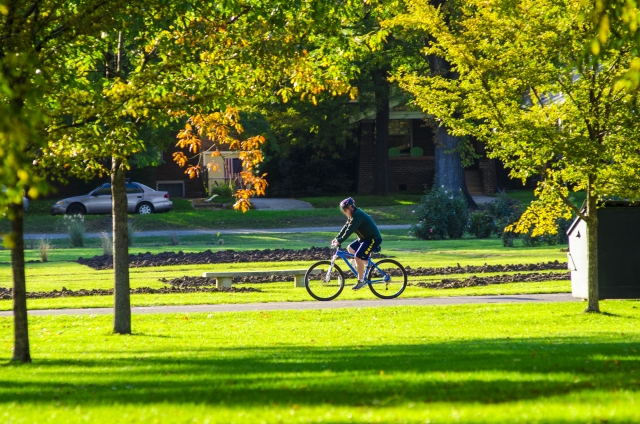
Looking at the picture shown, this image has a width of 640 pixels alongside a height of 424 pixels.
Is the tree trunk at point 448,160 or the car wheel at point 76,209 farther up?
the tree trunk at point 448,160

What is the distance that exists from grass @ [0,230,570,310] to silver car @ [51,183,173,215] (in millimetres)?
8403

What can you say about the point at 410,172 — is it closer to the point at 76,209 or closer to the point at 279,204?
the point at 279,204

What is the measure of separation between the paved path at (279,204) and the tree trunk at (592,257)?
90.7ft

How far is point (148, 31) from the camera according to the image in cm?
1049

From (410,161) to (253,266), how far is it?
27280 mm

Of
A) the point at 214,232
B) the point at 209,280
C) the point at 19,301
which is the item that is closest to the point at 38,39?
the point at 19,301

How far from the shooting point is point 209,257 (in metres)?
24.2

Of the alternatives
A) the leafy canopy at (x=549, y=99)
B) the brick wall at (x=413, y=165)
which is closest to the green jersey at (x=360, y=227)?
the leafy canopy at (x=549, y=99)

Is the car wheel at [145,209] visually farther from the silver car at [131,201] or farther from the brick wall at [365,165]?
the brick wall at [365,165]

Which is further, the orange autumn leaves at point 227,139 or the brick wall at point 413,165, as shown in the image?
the brick wall at point 413,165

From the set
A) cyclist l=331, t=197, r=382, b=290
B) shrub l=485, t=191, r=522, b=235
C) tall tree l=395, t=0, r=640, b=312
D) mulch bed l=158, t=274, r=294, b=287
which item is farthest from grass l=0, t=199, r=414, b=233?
tall tree l=395, t=0, r=640, b=312

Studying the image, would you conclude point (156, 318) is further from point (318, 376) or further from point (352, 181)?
point (352, 181)

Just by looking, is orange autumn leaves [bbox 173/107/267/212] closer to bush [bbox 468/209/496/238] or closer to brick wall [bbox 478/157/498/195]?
bush [bbox 468/209/496/238]

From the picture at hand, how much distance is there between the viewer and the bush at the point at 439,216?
30.1m
